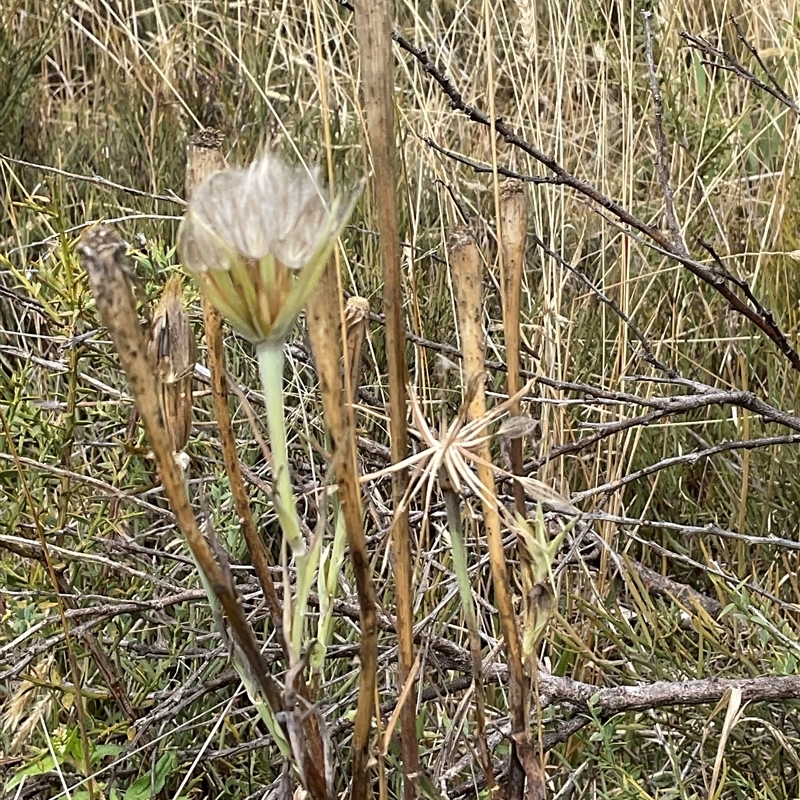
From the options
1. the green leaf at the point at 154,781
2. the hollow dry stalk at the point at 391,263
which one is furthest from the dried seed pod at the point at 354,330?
the green leaf at the point at 154,781

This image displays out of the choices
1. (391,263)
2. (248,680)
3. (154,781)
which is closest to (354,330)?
(391,263)

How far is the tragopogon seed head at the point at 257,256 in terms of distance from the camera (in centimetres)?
37

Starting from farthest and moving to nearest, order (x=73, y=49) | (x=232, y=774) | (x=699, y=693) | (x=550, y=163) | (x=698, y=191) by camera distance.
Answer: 1. (x=73, y=49)
2. (x=698, y=191)
3. (x=232, y=774)
4. (x=550, y=163)
5. (x=699, y=693)

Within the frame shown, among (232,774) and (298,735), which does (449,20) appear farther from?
(298,735)

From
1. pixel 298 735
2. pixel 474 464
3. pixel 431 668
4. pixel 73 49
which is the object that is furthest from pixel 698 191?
pixel 73 49

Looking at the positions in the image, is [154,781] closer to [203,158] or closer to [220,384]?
[220,384]

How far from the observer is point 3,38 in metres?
2.19

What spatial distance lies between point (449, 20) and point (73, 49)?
103 cm

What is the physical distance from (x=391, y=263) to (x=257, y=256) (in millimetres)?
69

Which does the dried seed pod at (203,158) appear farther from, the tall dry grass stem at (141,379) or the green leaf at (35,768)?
the green leaf at (35,768)

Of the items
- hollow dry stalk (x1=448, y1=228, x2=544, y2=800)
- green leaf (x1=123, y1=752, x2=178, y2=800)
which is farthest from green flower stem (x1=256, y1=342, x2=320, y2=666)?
green leaf (x1=123, y1=752, x2=178, y2=800)

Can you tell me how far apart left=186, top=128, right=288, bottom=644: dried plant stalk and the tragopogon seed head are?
0.06 meters

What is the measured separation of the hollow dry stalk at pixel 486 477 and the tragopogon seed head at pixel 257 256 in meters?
0.09

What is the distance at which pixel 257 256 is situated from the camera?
1.21 ft
